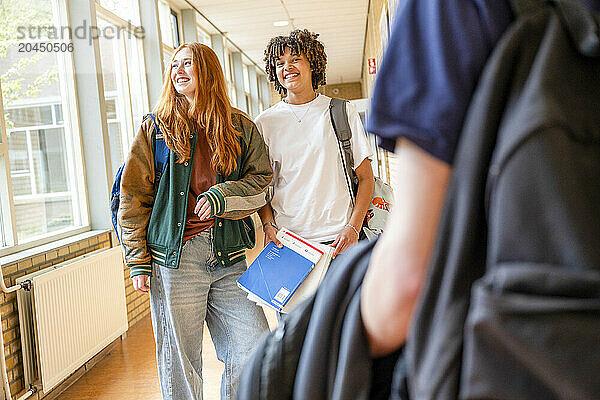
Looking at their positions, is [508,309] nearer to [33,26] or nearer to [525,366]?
[525,366]

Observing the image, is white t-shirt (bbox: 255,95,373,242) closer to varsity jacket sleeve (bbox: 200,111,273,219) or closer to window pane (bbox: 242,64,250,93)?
varsity jacket sleeve (bbox: 200,111,273,219)

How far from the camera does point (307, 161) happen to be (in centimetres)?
263

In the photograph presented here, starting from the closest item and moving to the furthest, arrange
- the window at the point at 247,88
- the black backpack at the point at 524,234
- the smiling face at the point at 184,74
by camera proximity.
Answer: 1. the black backpack at the point at 524,234
2. the smiling face at the point at 184,74
3. the window at the point at 247,88

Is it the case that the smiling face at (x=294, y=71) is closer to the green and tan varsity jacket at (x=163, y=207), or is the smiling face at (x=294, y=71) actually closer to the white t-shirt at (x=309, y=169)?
the white t-shirt at (x=309, y=169)

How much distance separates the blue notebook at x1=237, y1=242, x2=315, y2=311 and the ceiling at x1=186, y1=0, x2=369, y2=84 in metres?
7.37

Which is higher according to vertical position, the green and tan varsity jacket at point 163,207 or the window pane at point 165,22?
the window pane at point 165,22

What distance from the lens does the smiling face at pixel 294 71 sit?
2.74 m

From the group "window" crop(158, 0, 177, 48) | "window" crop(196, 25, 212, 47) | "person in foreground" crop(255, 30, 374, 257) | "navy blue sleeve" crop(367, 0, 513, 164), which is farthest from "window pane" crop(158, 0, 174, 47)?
"navy blue sleeve" crop(367, 0, 513, 164)

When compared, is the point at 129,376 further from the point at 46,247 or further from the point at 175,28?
the point at 175,28

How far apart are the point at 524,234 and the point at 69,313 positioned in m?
3.80

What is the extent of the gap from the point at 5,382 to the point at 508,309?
126 inches

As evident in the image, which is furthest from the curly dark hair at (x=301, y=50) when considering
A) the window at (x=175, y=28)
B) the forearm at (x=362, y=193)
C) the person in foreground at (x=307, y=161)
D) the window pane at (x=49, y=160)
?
the window at (x=175, y=28)

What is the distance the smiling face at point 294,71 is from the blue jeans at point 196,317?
A: 2.30 feet

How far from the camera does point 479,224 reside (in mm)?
719
